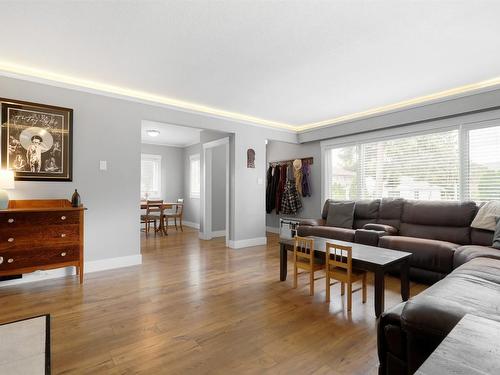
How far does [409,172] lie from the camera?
4.39 metres

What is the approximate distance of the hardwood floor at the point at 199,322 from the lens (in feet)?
5.61

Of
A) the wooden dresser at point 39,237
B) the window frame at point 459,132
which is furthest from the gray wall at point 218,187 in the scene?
the wooden dresser at point 39,237

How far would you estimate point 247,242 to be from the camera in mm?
5188

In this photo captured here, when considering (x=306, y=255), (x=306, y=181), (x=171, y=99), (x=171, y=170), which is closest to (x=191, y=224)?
(x=171, y=170)

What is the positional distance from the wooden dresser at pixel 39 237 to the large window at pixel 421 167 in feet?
14.6

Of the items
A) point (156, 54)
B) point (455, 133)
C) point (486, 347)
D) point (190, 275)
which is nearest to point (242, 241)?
point (190, 275)

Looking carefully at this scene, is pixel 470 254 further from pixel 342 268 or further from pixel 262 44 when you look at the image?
pixel 262 44

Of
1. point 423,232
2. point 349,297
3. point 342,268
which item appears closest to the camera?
point 349,297

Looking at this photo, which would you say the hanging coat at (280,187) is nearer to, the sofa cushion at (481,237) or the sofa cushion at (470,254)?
the sofa cushion at (481,237)

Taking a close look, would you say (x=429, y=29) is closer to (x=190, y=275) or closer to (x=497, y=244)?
(x=497, y=244)

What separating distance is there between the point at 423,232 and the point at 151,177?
669cm

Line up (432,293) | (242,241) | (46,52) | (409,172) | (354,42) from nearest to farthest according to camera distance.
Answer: (432,293) < (354,42) < (46,52) < (409,172) < (242,241)

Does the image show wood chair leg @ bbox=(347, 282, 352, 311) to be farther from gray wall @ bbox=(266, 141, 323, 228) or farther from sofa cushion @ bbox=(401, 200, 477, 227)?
gray wall @ bbox=(266, 141, 323, 228)

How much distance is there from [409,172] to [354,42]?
8.94 ft
